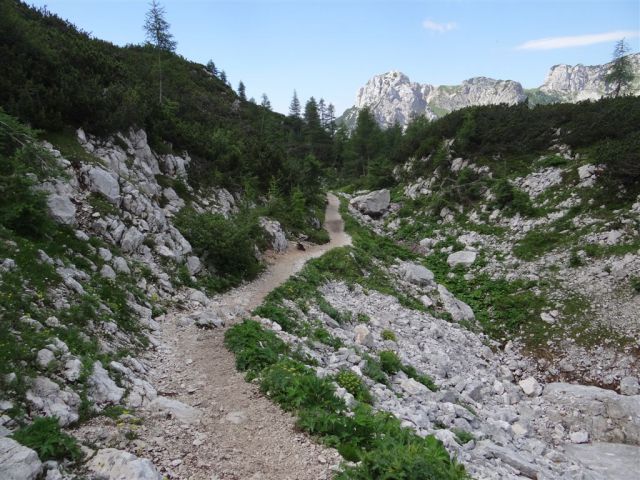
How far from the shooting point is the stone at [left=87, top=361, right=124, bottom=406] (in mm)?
7191

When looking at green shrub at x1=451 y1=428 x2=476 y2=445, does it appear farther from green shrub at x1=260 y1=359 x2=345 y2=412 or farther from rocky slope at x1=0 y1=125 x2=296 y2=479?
rocky slope at x1=0 y1=125 x2=296 y2=479

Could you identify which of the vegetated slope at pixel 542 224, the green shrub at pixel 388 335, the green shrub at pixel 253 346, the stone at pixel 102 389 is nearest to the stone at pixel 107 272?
the green shrub at pixel 253 346

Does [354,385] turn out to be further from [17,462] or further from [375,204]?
[375,204]

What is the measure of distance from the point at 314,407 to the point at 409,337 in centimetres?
963

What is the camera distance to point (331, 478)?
5934 mm

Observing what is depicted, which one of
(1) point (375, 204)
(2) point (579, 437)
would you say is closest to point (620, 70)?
(1) point (375, 204)

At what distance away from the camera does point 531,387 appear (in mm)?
15250

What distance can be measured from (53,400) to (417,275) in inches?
808

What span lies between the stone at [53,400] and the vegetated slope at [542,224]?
57.3 ft

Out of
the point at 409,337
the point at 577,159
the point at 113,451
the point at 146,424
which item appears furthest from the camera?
the point at 577,159

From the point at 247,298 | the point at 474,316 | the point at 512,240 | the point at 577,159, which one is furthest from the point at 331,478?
the point at 577,159

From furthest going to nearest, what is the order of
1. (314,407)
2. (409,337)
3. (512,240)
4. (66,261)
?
1. (512,240)
2. (409,337)
3. (66,261)
4. (314,407)

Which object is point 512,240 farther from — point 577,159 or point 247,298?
point 247,298

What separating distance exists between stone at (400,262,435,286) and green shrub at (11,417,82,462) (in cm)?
2049
